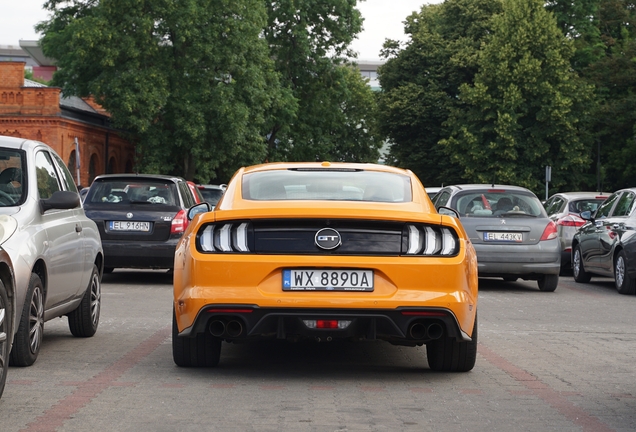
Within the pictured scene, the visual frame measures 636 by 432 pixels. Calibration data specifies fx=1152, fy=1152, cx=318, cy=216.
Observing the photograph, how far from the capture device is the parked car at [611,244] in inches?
661

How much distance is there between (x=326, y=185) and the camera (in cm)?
806

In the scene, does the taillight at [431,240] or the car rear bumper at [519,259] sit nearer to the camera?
the taillight at [431,240]

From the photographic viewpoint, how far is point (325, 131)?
202ft

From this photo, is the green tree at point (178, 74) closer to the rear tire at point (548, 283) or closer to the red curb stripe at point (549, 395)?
the rear tire at point (548, 283)

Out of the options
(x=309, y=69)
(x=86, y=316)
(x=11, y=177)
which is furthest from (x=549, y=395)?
(x=309, y=69)

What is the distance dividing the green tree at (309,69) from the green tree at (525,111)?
694 centimetres

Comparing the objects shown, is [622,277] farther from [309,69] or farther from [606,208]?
[309,69]

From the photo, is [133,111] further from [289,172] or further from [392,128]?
[289,172]

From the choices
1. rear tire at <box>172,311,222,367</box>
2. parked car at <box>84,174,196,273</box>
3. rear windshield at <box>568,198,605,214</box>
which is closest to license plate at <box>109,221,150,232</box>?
parked car at <box>84,174,196,273</box>

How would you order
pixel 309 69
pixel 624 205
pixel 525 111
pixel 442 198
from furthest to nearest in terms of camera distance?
pixel 309 69
pixel 525 111
pixel 442 198
pixel 624 205

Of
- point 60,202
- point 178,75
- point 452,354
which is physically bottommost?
point 452,354

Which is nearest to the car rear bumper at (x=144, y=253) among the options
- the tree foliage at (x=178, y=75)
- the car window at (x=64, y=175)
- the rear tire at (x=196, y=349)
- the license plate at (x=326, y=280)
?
the car window at (x=64, y=175)

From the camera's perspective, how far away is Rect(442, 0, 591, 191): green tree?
180ft

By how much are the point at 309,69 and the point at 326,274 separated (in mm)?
52244
